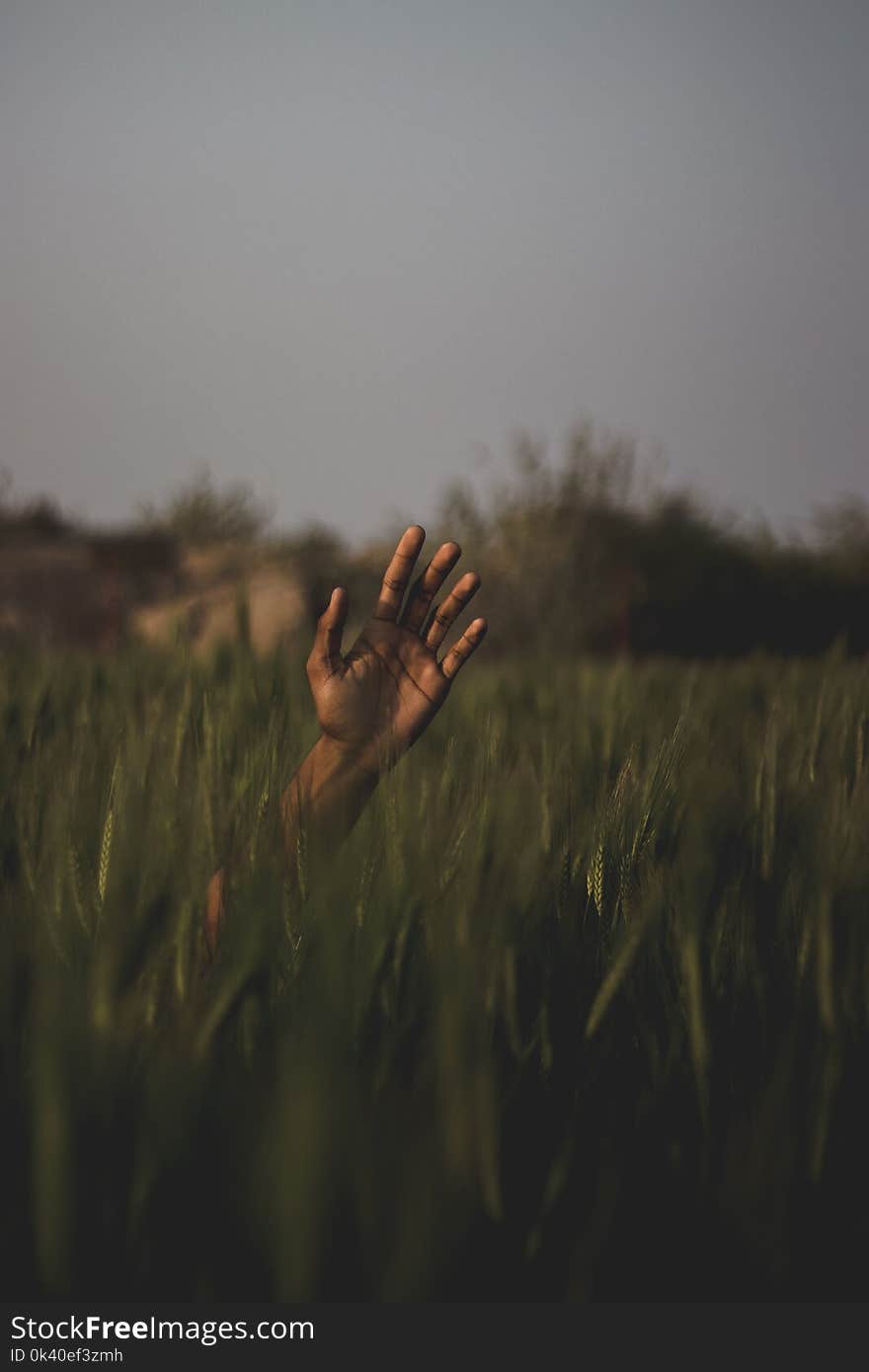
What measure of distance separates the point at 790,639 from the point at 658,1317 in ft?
33.9

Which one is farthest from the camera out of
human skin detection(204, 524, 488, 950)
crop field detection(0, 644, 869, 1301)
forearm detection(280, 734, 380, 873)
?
human skin detection(204, 524, 488, 950)

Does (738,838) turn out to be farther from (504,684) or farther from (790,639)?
(790,639)

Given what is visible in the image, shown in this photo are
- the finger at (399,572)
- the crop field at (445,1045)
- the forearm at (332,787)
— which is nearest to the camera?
the crop field at (445,1045)

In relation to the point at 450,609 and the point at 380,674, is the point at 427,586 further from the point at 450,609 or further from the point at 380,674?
the point at 380,674

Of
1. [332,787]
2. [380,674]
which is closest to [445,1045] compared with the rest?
[332,787]

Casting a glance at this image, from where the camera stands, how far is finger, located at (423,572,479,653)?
1596mm

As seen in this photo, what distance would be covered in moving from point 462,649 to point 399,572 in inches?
6.3

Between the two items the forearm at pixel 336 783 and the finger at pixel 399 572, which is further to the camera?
the finger at pixel 399 572

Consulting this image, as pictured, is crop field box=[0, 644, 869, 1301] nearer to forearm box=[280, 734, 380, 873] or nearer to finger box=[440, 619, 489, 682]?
forearm box=[280, 734, 380, 873]

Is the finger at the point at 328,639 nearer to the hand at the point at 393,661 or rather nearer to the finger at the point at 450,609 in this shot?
the hand at the point at 393,661

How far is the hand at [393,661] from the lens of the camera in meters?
1.50

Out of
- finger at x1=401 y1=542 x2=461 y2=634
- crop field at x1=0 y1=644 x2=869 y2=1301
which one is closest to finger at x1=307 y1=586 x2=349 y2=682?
finger at x1=401 y1=542 x2=461 y2=634

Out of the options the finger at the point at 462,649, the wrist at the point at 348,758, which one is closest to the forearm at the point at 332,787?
the wrist at the point at 348,758

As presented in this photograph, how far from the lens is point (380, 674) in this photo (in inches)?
61.3
